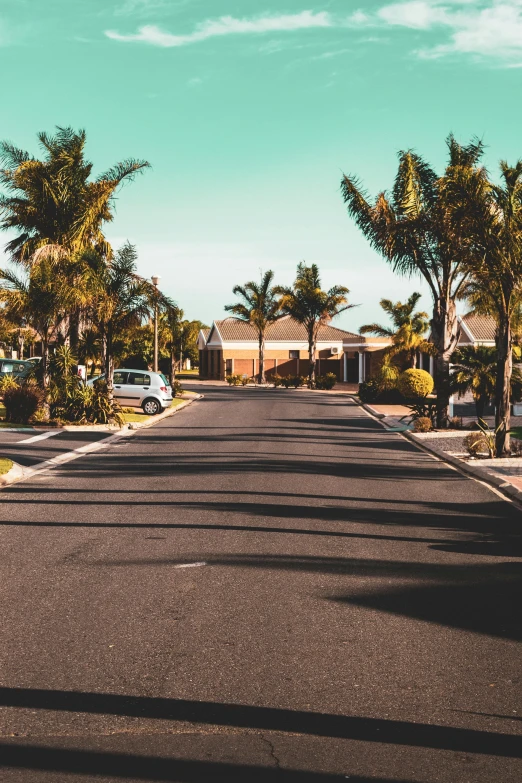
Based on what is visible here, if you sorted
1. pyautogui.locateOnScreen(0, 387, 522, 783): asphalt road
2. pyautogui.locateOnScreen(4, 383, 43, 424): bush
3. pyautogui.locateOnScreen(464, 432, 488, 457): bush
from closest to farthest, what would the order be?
pyautogui.locateOnScreen(0, 387, 522, 783): asphalt road < pyautogui.locateOnScreen(464, 432, 488, 457): bush < pyautogui.locateOnScreen(4, 383, 43, 424): bush

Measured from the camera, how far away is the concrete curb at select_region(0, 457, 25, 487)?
1528 cm

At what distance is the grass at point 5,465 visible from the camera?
52.0 feet

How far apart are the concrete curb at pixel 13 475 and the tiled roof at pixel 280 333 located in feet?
218

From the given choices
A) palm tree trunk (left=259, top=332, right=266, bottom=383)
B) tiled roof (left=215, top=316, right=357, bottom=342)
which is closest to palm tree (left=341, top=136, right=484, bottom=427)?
palm tree trunk (left=259, top=332, right=266, bottom=383)

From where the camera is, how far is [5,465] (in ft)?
54.3

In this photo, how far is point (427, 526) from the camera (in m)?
11.2

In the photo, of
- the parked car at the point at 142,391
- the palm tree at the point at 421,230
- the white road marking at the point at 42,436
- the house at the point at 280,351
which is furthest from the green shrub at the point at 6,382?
the house at the point at 280,351

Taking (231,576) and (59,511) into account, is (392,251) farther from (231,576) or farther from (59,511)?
(231,576)

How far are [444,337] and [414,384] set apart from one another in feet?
54.9

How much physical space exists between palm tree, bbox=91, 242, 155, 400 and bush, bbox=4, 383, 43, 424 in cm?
370

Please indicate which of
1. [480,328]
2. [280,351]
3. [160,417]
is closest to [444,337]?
[160,417]

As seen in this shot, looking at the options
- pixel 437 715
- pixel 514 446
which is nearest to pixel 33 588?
pixel 437 715

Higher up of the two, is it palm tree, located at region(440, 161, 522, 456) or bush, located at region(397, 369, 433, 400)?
palm tree, located at region(440, 161, 522, 456)

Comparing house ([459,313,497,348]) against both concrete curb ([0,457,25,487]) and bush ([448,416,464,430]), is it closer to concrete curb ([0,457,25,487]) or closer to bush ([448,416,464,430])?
bush ([448,416,464,430])
